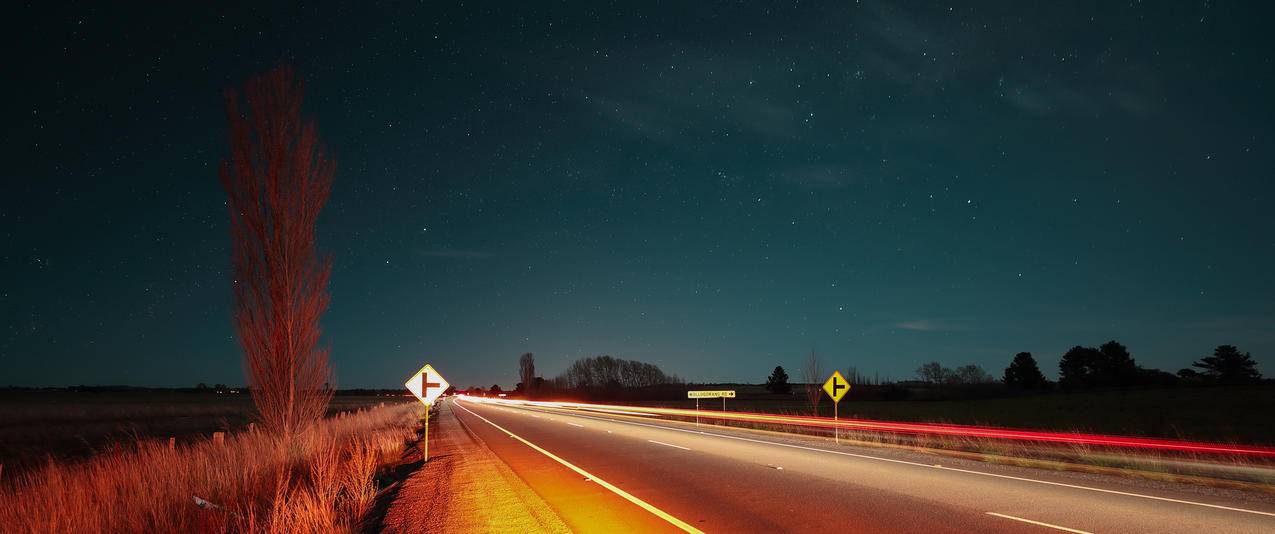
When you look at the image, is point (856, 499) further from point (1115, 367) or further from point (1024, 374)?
point (1024, 374)

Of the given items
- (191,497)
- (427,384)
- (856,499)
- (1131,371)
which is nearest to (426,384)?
(427,384)

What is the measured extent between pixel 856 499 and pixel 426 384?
11.5 m

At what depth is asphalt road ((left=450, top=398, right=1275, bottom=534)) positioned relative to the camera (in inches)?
303

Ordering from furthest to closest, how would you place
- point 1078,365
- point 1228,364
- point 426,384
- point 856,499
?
point 1078,365 → point 1228,364 → point 426,384 → point 856,499

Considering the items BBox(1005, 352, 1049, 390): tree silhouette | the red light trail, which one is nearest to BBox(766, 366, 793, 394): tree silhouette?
BBox(1005, 352, 1049, 390): tree silhouette

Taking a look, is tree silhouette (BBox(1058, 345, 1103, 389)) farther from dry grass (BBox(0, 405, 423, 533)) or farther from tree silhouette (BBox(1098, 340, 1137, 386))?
dry grass (BBox(0, 405, 423, 533))

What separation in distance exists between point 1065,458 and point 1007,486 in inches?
227

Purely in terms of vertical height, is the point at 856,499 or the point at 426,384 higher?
the point at 426,384

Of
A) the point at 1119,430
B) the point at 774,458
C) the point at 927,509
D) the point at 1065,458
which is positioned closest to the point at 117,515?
the point at 927,509

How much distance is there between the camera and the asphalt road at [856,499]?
7688mm

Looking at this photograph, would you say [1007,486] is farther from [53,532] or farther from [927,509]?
[53,532]

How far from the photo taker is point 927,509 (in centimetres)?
854

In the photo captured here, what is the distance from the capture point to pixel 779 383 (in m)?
135

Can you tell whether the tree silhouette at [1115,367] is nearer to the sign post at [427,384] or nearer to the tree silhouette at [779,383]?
the tree silhouette at [779,383]
